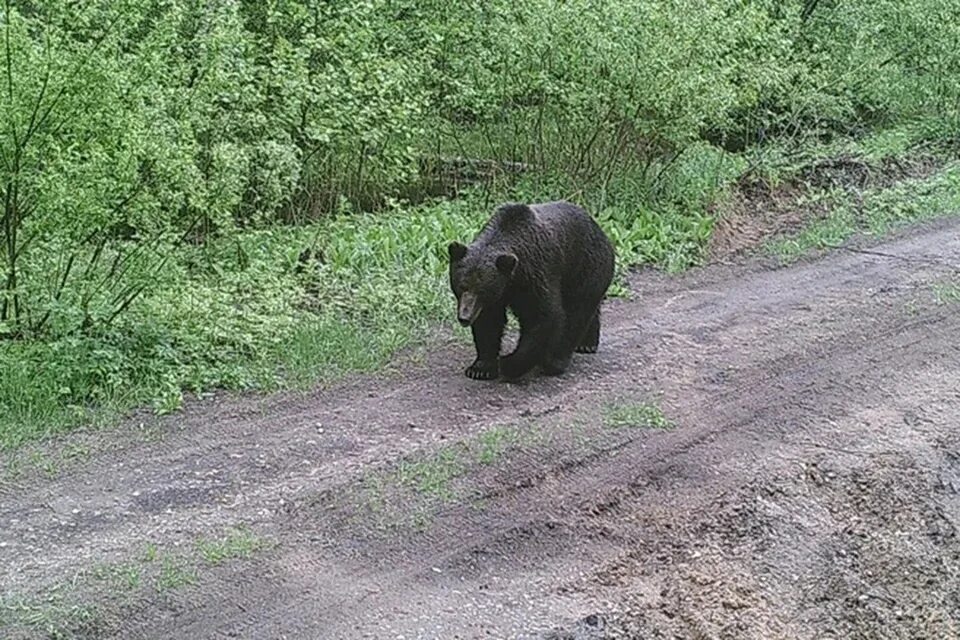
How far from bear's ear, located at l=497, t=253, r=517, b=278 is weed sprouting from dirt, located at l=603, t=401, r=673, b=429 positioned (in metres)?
1.01

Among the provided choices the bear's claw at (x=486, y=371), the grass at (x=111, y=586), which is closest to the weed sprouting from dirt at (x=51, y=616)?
the grass at (x=111, y=586)

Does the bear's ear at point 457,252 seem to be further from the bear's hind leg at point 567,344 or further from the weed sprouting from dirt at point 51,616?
the weed sprouting from dirt at point 51,616

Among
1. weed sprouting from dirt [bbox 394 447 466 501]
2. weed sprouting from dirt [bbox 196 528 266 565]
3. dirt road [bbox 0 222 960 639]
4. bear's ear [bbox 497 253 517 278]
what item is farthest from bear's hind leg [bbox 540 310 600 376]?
weed sprouting from dirt [bbox 196 528 266 565]

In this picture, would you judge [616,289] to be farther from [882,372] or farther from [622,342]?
[882,372]

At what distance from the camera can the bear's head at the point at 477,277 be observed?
6.78 m

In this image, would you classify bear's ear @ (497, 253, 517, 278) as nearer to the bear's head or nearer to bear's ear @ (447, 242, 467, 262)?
the bear's head

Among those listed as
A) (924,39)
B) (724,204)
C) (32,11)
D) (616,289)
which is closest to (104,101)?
(32,11)

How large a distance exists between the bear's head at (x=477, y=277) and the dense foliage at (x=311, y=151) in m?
1.20

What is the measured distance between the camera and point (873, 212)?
12.4 m

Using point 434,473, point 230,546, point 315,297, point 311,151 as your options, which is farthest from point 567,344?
point 311,151

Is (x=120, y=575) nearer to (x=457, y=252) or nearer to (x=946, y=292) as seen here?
(x=457, y=252)

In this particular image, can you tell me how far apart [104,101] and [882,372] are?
17.2 feet

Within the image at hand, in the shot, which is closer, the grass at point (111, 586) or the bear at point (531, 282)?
the grass at point (111, 586)

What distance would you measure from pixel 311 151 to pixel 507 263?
3.89 meters
